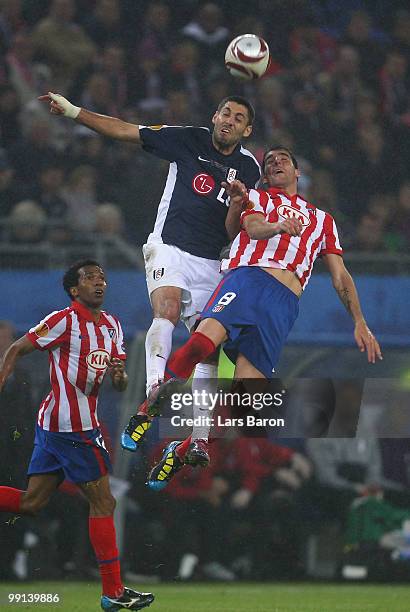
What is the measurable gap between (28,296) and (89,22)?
4.03m

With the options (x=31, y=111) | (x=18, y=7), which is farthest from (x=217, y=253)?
(x=18, y=7)

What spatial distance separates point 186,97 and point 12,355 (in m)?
5.39

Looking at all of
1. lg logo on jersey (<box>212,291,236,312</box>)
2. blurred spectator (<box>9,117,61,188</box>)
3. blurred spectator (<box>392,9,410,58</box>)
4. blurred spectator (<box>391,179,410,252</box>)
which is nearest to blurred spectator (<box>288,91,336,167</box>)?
blurred spectator (<box>391,179,410,252</box>)

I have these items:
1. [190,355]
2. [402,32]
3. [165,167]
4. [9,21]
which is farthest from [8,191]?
[402,32]

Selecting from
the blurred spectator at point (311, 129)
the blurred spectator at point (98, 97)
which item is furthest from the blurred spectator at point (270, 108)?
the blurred spectator at point (98, 97)

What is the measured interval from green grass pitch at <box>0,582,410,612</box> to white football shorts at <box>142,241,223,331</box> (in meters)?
2.12

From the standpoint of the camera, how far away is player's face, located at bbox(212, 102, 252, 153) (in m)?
7.30

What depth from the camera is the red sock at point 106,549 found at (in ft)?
24.1

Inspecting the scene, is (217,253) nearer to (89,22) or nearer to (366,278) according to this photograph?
(366,278)

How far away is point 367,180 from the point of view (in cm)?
1211

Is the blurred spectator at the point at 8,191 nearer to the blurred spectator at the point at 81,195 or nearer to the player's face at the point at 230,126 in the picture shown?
the blurred spectator at the point at 81,195

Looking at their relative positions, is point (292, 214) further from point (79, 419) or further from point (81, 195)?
point (81, 195)

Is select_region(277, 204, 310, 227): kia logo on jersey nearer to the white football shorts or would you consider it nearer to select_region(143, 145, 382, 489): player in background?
select_region(143, 145, 382, 489): player in background

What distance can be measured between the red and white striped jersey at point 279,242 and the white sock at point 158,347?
1.67 ft
